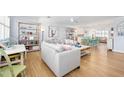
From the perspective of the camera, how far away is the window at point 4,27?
52.7 inches

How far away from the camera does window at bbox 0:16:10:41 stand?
1.34 meters

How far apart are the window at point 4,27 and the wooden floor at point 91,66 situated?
Answer: 42cm

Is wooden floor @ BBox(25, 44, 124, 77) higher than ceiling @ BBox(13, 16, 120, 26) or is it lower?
lower

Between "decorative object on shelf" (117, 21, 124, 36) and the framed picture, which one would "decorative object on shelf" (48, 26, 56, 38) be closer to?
the framed picture

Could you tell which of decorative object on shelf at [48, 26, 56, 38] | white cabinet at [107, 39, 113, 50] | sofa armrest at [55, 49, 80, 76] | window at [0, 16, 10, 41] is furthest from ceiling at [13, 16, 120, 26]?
sofa armrest at [55, 49, 80, 76]

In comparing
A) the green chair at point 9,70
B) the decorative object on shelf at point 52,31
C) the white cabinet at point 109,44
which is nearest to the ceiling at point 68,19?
the decorative object on shelf at point 52,31

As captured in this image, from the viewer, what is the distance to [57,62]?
150 cm

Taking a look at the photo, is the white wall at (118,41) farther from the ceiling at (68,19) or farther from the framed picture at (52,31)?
the framed picture at (52,31)

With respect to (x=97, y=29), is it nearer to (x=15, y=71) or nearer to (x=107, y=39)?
(x=107, y=39)

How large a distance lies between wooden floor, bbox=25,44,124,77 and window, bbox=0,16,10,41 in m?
0.42
